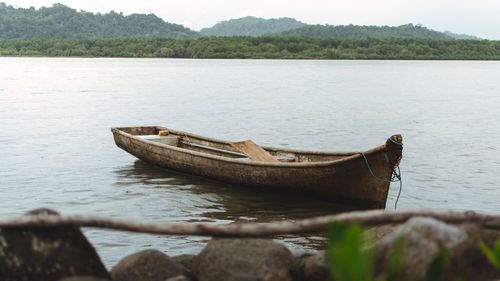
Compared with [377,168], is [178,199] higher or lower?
lower

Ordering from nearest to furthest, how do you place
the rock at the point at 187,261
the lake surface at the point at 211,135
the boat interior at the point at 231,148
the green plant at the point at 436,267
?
the green plant at the point at 436,267 < the rock at the point at 187,261 < the lake surface at the point at 211,135 < the boat interior at the point at 231,148

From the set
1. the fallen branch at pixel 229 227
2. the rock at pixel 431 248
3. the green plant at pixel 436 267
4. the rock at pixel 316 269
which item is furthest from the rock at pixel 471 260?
the green plant at pixel 436 267

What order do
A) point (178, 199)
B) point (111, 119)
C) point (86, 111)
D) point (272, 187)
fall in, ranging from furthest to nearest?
point (86, 111) < point (111, 119) < point (178, 199) < point (272, 187)

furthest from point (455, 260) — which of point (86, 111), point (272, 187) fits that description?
point (86, 111)

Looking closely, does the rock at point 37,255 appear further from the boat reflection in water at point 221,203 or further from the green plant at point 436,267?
the boat reflection in water at point 221,203

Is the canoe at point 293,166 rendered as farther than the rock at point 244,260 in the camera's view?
Yes

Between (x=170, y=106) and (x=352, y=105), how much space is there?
1038cm

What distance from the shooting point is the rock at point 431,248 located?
4727 mm

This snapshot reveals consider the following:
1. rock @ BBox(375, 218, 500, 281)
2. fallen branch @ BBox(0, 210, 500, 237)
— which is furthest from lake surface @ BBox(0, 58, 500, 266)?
rock @ BBox(375, 218, 500, 281)

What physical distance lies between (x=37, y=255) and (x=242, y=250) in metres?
1.76

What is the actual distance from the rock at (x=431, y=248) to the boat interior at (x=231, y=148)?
686cm

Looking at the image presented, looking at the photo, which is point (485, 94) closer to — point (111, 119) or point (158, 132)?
point (111, 119)

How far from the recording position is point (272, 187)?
503 inches

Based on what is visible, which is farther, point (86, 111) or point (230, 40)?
point (230, 40)
